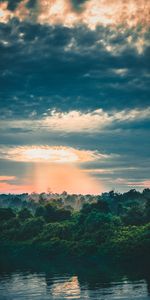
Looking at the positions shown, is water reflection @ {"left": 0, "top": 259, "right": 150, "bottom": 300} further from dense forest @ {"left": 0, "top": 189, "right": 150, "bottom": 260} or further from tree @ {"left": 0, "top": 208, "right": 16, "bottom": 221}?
tree @ {"left": 0, "top": 208, "right": 16, "bottom": 221}

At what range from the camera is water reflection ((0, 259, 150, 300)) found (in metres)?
51.4

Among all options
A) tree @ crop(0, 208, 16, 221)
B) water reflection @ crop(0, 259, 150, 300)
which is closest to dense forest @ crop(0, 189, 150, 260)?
tree @ crop(0, 208, 16, 221)

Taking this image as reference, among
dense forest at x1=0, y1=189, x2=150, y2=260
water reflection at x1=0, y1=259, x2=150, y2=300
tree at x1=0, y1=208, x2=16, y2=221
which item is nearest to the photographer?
water reflection at x1=0, y1=259, x2=150, y2=300

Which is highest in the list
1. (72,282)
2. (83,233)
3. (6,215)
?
(6,215)

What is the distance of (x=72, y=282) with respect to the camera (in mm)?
62125

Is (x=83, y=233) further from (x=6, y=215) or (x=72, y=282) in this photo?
(x=6, y=215)

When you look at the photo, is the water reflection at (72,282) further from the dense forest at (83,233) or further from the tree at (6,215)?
the tree at (6,215)

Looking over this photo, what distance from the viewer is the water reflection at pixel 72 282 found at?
5141 centimetres

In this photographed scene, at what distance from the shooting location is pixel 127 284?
2240 inches

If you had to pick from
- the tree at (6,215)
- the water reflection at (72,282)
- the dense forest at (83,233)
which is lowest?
the water reflection at (72,282)

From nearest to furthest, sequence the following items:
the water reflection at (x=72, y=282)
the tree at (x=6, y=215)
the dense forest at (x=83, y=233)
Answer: the water reflection at (x=72, y=282) → the dense forest at (x=83, y=233) → the tree at (x=6, y=215)

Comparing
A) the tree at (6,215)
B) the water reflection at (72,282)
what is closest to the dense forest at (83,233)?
the tree at (6,215)

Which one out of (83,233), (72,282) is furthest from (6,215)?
(72,282)

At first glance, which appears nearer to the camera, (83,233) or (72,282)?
(72,282)
